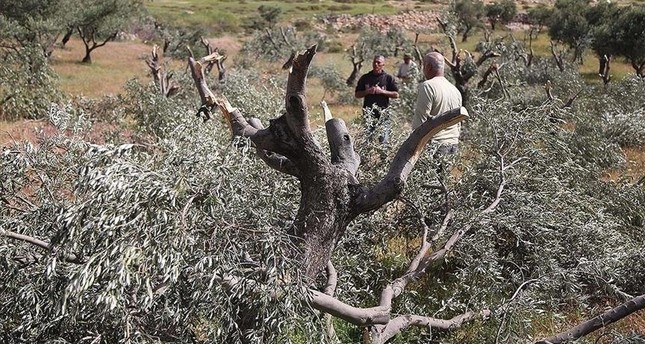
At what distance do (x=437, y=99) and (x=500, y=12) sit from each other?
46.9 m

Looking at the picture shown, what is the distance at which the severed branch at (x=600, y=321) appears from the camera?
12.4 feet

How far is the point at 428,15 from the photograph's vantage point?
61875mm

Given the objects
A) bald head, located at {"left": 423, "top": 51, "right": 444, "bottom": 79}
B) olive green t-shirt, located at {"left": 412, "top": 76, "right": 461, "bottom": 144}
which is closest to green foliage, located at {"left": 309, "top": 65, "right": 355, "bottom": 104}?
bald head, located at {"left": 423, "top": 51, "right": 444, "bottom": 79}

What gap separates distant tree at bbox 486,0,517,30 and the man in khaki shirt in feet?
146

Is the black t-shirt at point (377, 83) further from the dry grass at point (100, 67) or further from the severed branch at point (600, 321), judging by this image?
the dry grass at point (100, 67)

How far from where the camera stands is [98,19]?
2831 centimetres

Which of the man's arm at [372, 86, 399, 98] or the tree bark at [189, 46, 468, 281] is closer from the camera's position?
the tree bark at [189, 46, 468, 281]

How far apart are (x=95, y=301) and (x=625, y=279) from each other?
393 centimetres

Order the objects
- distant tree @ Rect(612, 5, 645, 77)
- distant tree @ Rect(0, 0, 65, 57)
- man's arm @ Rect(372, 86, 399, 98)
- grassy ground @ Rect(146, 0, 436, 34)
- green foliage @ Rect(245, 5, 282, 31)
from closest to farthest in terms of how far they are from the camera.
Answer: man's arm @ Rect(372, 86, 399, 98) → distant tree @ Rect(0, 0, 65, 57) → distant tree @ Rect(612, 5, 645, 77) → grassy ground @ Rect(146, 0, 436, 34) → green foliage @ Rect(245, 5, 282, 31)

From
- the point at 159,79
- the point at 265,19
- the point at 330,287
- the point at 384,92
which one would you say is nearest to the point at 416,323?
the point at 330,287

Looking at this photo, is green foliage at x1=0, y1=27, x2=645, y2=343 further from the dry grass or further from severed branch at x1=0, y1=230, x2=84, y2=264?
the dry grass

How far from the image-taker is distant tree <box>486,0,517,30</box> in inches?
1933

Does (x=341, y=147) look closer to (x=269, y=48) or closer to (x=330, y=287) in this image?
(x=330, y=287)

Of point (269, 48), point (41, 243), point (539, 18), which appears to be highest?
point (41, 243)
